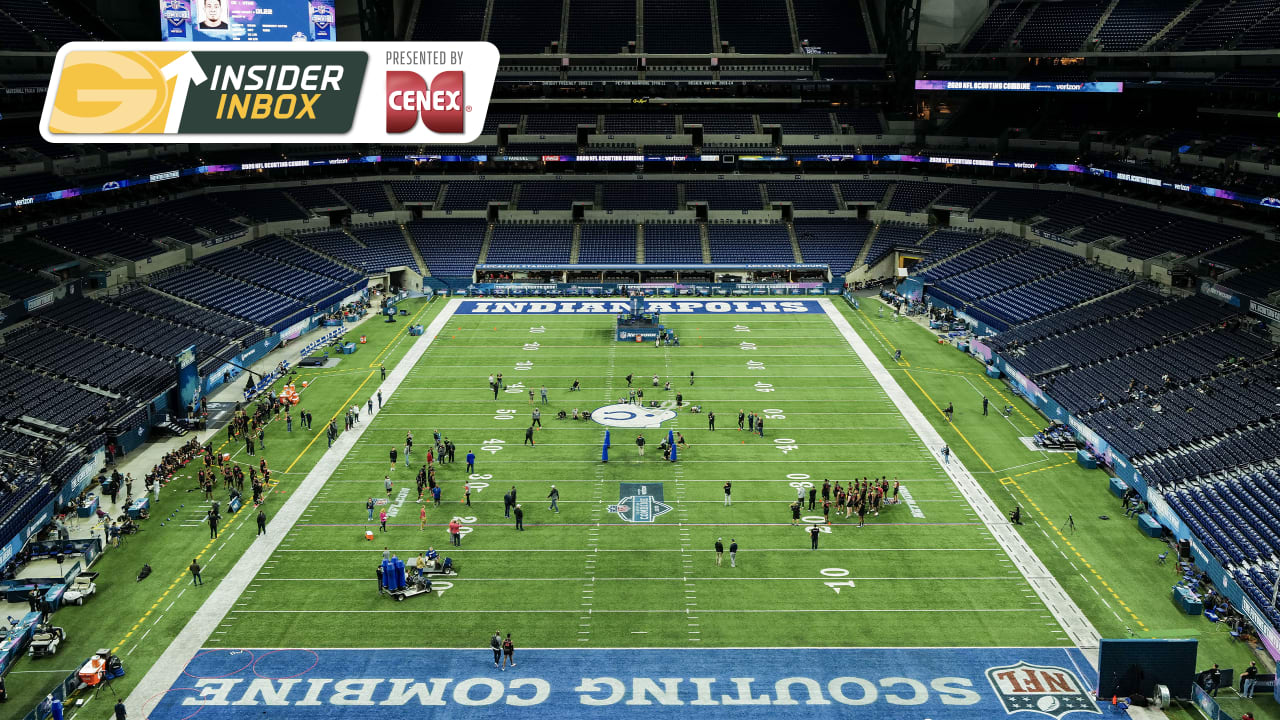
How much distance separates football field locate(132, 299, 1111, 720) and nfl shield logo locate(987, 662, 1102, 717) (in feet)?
1.33

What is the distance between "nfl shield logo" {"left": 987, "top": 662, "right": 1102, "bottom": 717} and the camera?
2644 centimetres

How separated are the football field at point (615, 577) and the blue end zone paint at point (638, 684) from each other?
103 mm

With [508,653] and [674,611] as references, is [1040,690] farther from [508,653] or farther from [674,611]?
[508,653]

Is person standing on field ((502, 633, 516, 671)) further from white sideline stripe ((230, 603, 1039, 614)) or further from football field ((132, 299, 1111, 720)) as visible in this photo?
white sideline stripe ((230, 603, 1039, 614))

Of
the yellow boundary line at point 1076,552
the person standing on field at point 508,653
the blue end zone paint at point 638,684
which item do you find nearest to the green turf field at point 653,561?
the blue end zone paint at point 638,684

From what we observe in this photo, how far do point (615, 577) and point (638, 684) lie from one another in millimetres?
6143

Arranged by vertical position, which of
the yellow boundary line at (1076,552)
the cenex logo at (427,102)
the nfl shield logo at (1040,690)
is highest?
the cenex logo at (427,102)

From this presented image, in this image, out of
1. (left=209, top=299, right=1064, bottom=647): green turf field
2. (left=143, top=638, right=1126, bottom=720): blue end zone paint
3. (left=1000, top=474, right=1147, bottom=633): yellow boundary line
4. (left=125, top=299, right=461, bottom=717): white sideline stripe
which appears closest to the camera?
(left=143, top=638, right=1126, bottom=720): blue end zone paint
